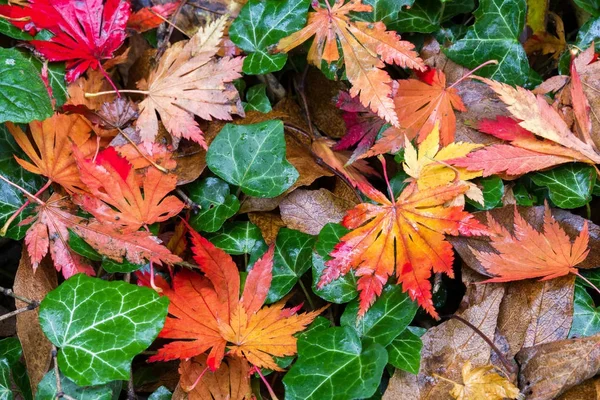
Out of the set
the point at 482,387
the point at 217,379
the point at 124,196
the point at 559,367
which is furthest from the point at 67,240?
the point at 559,367

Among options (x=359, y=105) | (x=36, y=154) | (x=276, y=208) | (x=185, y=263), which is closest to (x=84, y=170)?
(x=36, y=154)

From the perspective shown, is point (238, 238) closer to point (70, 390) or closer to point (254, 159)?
point (254, 159)

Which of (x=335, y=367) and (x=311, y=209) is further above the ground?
(x=311, y=209)

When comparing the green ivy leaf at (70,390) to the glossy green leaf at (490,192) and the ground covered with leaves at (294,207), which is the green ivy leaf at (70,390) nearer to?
the ground covered with leaves at (294,207)

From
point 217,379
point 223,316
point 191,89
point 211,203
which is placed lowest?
point 217,379

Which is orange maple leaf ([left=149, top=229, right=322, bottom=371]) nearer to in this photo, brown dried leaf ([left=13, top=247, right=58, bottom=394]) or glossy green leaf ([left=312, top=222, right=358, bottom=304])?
glossy green leaf ([left=312, top=222, right=358, bottom=304])

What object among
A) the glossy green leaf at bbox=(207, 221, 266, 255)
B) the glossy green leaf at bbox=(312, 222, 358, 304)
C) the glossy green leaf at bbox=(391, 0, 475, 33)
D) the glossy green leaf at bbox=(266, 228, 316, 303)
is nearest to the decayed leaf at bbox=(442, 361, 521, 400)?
the glossy green leaf at bbox=(312, 222, 358, 304)
